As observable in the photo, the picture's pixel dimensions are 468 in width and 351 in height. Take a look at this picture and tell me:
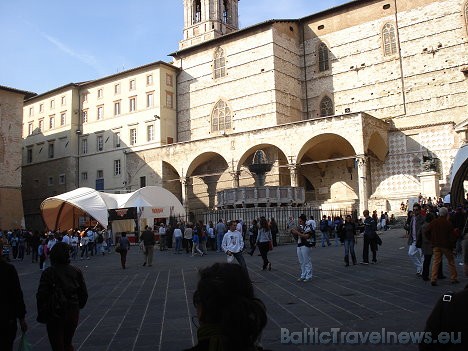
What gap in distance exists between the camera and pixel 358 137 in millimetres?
27562

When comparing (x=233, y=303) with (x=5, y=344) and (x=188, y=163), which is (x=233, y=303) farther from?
(x=188, y=163)

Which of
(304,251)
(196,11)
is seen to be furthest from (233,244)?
(196,11)

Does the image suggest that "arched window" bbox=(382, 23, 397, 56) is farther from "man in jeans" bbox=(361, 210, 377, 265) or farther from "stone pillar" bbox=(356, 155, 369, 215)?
"man in jeans" bbox=(361, 210, 377, 265)

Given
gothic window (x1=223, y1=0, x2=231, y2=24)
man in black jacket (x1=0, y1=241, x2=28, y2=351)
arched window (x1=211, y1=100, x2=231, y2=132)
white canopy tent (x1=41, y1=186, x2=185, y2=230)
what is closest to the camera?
man in black jacket (x1=0, y1=241, x2=28, y2=351)

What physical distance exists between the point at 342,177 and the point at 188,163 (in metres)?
11.4

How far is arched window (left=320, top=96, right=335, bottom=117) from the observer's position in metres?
34.6

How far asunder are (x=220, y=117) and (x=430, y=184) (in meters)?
17.1

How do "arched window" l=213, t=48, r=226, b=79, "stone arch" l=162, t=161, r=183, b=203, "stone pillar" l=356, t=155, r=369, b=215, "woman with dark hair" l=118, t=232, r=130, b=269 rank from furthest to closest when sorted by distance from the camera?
"arched window" l=213, t=48, r=226, b=79 < "stone arch" l=162, t=161, r=183, b=203 < "stone pillar" l=356, t=155, r=369, b=215 < "woman with dark hair" l=118, t=232, r=130, b=269

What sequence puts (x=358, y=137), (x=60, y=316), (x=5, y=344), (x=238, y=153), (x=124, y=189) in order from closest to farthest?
(x=5, y=344) < (x=60, y=316) < (x=358, y=137) < (x=238, y=153) < (x=124, y=189)

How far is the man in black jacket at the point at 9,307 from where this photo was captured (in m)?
3.77

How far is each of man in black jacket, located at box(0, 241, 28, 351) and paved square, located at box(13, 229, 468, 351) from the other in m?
1.50

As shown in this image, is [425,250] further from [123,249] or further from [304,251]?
[123,249]

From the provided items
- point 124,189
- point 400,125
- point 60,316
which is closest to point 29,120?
point 124,189

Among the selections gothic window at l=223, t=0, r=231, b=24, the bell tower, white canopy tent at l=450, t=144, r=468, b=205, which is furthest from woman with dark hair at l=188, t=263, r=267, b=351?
gothic window at l=223, t=0, r=231, b=24
